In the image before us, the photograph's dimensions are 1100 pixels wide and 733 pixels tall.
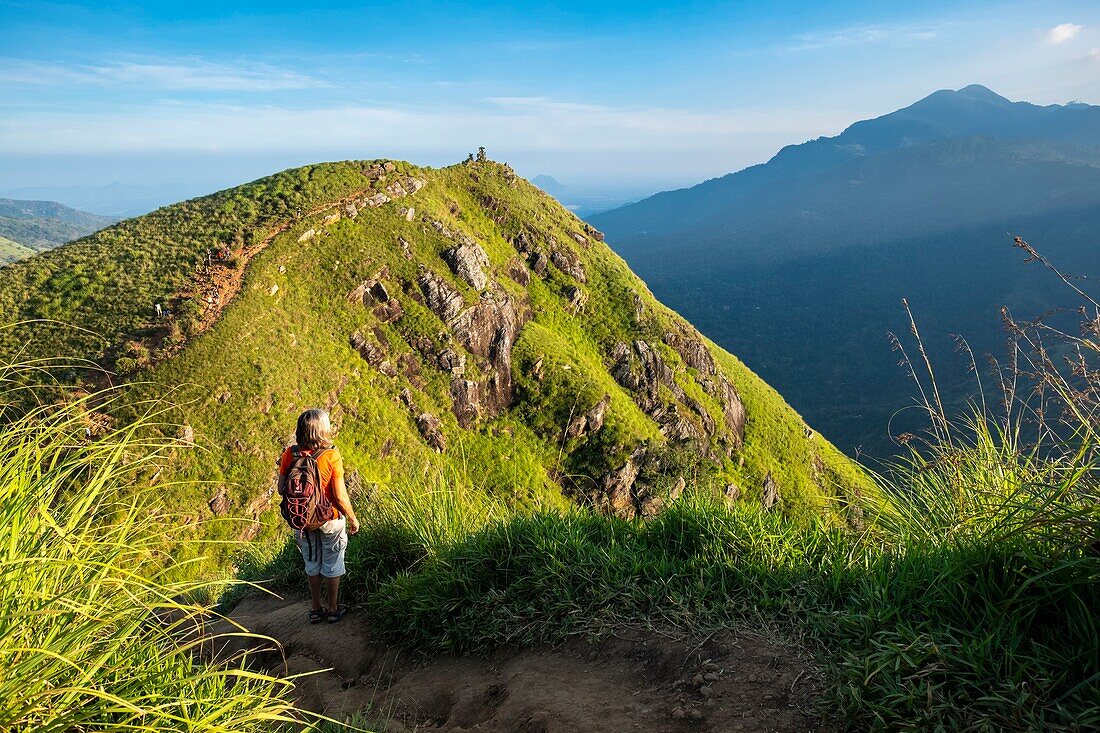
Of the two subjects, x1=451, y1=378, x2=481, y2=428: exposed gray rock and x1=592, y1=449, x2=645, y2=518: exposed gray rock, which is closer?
x1=451, y1=378, x2=481, y2=428: exposed gray rock

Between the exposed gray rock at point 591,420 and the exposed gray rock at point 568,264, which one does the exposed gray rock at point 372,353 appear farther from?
the exposed gray rock at point 568,264

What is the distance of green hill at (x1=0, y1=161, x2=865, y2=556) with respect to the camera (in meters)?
34.2

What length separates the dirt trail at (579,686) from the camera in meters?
2.95

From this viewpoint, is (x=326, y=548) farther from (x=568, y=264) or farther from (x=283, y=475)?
(x=568, y=264)

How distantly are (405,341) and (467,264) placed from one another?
1154cm

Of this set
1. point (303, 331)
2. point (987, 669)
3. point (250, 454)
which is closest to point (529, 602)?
point (987, 669)

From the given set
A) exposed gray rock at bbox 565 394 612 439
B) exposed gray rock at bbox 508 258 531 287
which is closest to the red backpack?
exposed gray rock at bbox 565 394 612 439

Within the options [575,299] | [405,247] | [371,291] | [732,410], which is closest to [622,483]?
[732,410]

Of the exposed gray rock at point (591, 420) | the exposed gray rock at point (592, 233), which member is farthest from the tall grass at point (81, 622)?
the exposed gray rock at point (592, 233)

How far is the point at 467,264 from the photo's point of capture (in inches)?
2174

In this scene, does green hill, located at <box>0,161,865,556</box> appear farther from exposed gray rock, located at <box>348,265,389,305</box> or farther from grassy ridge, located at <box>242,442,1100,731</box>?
grassy ridge, located at <box>242,442,1100,731</box>

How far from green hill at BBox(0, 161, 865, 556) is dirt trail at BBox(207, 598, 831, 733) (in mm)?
21996

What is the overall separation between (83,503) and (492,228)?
64.4 m

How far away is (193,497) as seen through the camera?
2867 centimetres
